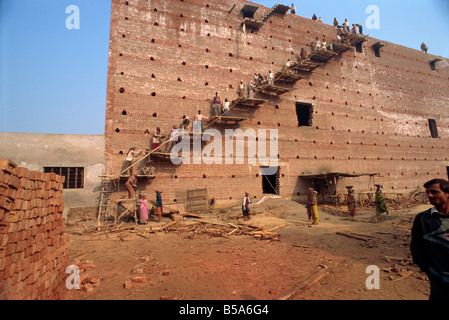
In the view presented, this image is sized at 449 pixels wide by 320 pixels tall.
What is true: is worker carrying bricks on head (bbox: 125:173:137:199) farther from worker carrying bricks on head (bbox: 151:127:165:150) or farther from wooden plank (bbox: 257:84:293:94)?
wooden plank (bbox: 257:84:293:94)

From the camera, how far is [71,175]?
1128cm

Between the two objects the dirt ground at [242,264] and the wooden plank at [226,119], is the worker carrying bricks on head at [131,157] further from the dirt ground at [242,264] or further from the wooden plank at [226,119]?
the wooden plank at [226,119]

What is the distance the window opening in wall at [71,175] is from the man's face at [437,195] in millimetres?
13055

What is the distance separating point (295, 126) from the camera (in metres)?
17.0

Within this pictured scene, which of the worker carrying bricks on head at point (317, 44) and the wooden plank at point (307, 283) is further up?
the worker carrying bricks on head at point (317, 44)

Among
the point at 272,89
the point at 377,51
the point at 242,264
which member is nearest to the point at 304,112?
the point at 272,89

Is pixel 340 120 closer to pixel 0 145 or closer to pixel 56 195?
pixel 56 195

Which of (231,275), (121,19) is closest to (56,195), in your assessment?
(231,275)

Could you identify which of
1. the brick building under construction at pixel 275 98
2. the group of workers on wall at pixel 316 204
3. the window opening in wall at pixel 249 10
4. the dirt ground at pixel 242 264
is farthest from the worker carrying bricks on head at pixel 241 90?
the dirt ground at pixel 242 264

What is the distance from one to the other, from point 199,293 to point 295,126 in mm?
15285

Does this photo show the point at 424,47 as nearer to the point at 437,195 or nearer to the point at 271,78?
the point at 271,78

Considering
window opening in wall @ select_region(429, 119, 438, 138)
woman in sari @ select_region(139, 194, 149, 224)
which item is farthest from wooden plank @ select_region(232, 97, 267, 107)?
window opening in wall @ select_region(429, 119, 438, 138)

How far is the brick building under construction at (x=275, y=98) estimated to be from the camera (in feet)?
43.1

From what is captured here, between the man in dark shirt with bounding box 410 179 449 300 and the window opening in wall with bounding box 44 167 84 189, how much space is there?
12939 mm
